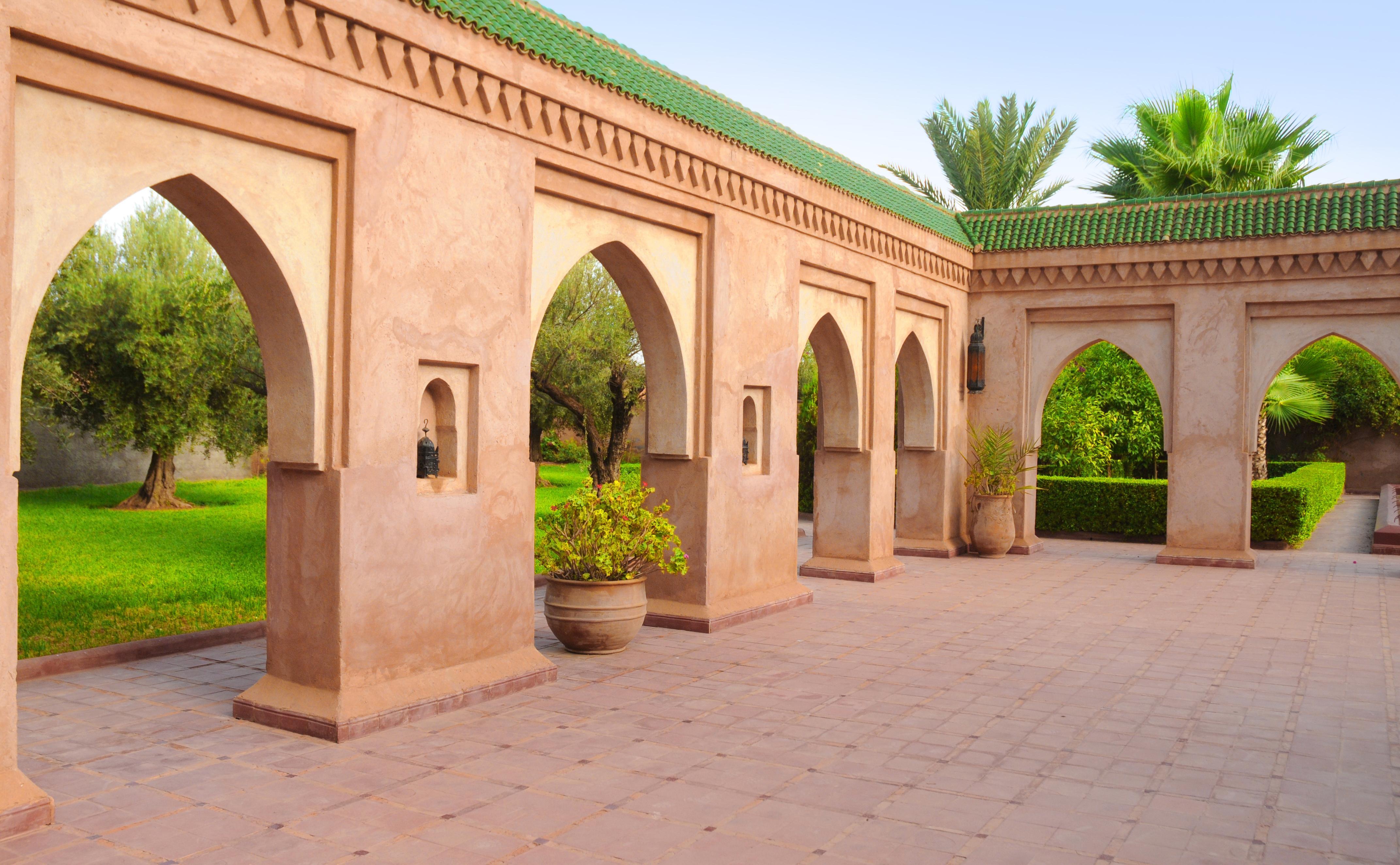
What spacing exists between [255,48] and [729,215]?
472 cm

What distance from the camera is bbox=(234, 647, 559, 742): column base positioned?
580 centimetres

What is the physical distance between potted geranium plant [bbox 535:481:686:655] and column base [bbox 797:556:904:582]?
14.7 ft

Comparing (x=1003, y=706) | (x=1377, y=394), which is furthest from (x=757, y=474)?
(x=1377, y=394)

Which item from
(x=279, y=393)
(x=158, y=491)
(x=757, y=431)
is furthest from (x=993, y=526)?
(x=158, y=491)

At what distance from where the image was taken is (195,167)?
5.34m

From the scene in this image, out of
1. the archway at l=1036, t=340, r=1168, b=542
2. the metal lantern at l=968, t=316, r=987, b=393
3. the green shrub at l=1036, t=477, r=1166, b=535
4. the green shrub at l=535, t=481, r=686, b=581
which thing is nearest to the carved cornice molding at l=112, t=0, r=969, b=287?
the green shrub at l=535, t=481, r=686, b=581

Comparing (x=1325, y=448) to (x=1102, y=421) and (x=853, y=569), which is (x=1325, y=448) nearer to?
(x=1102, y=421)

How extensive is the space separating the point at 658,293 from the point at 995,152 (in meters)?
15.8

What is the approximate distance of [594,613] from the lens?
25.5 feet

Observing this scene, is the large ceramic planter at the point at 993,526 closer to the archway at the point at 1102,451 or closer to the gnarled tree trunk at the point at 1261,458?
the archway at the point at 1102,451

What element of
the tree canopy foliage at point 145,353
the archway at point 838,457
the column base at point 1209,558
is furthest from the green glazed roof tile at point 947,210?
the tree canopy foliage at point 145,353

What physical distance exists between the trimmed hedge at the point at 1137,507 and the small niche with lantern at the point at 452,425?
39.5ft

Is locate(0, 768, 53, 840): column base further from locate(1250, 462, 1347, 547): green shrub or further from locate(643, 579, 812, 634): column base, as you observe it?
locate(1250, 462, 1347, 547): green shrub

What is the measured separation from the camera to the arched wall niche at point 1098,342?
47.0ft
